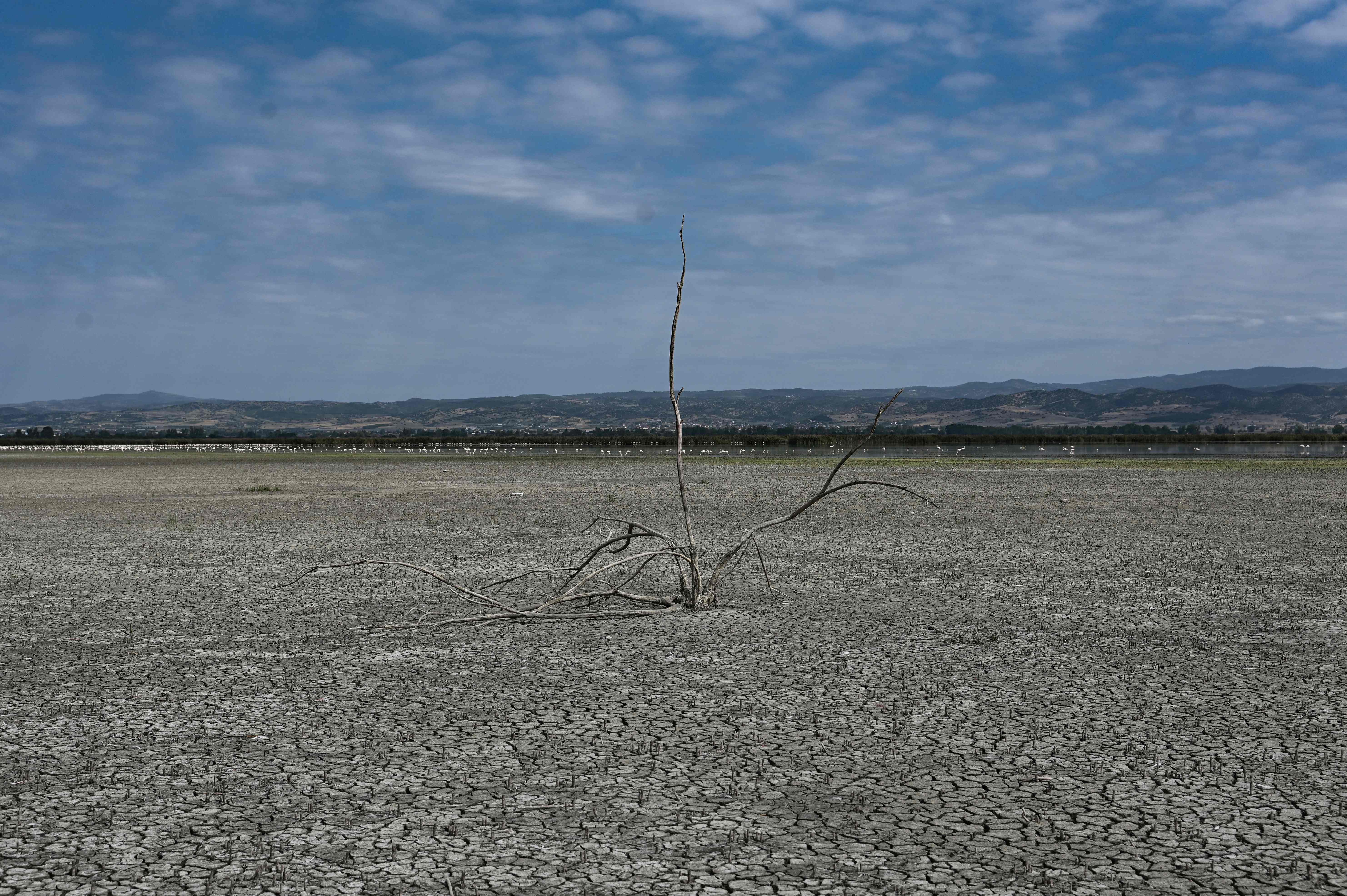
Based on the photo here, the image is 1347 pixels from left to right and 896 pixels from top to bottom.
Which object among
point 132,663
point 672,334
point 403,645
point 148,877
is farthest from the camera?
point 672,334

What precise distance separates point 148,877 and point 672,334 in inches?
362

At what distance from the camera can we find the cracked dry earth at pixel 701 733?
4.98 m

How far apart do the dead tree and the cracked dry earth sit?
400 mm

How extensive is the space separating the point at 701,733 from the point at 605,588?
6909 mm

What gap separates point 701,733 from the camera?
7094mm

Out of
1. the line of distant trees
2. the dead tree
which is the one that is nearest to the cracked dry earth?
the dead tree

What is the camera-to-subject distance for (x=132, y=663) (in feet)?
30.3

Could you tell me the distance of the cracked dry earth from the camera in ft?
16.3

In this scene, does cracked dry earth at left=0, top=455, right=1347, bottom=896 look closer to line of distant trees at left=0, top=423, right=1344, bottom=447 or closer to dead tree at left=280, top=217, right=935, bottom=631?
dead tree at left=280, top=217, right=935, bottom=631

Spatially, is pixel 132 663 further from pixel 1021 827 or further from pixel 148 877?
pixel 1021 827

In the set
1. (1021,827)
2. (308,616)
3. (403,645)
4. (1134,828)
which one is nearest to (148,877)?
(1021,827)

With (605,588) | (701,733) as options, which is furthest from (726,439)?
(701,733)

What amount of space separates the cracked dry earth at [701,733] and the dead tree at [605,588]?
1.31 ft

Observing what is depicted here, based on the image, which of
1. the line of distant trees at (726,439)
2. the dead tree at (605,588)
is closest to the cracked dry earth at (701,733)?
the dead tree at (605,588)
